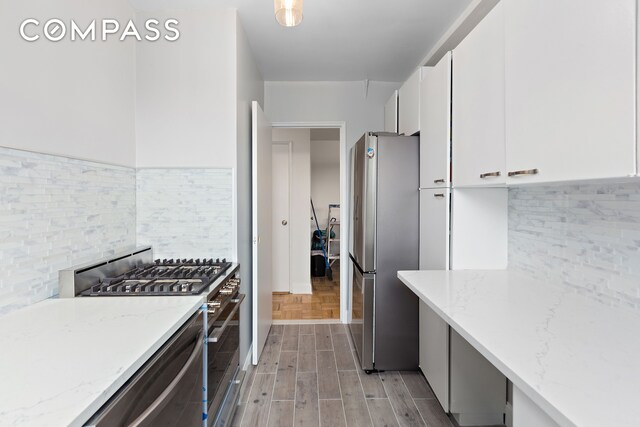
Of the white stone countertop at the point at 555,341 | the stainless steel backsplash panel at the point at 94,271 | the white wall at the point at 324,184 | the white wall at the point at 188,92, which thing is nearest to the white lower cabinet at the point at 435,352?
the white stone countertop at the point at 555,341

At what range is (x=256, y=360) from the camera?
223 cm

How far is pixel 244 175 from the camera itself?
217 cm

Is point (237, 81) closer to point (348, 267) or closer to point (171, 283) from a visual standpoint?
point (171, 283)

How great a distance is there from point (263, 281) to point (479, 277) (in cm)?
157

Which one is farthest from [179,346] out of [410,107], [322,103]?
[322,103]

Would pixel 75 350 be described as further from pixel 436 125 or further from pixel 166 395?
pixel 436 125

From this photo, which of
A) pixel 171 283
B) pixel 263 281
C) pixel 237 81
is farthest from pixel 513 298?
pixel 237 81

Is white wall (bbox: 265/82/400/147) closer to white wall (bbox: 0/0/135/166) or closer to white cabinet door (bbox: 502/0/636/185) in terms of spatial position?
white wall (bbox: 0/0/135/166)

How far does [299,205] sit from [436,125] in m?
2.40

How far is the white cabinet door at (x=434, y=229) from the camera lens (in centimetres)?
169

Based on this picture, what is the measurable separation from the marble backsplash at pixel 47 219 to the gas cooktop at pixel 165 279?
174 mm

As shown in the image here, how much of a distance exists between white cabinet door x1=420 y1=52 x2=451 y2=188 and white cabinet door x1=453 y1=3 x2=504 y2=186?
51 millimetres

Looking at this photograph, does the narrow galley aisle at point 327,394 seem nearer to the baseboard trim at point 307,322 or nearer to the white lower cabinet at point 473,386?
the white lower cabinet at point 473,386

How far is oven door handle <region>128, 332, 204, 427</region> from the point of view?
0.73 m
